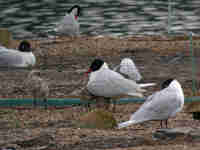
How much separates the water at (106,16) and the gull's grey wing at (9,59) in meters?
5.66

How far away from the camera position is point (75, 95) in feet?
32.1

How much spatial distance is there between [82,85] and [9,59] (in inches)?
111

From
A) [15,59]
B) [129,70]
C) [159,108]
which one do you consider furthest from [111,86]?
[15,59]

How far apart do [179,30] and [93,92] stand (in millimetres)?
10450

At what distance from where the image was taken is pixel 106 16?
21.9 m

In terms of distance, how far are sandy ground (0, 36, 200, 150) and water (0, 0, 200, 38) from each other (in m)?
3.54

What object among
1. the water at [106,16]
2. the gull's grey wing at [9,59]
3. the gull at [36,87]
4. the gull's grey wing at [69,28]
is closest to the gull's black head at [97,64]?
the gull at [36,87]

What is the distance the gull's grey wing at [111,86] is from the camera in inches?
356

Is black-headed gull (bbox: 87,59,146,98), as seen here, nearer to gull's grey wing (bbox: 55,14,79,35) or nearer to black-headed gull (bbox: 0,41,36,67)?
black-headed gull (bbox: 0,41,36,67)

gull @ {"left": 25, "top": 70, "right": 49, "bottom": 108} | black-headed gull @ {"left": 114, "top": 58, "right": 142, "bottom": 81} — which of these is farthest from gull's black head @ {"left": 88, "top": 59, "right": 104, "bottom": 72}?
gull @ {"left": 25, "top": 70, "right": 49, "bottom": 108}

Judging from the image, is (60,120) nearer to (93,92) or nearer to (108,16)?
(93,92)

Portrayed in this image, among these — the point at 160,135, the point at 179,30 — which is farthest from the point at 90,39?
the point at 160,135

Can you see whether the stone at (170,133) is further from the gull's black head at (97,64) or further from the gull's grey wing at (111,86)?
the gull's black head at (97,64)

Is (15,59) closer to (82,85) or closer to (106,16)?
(82,85)
